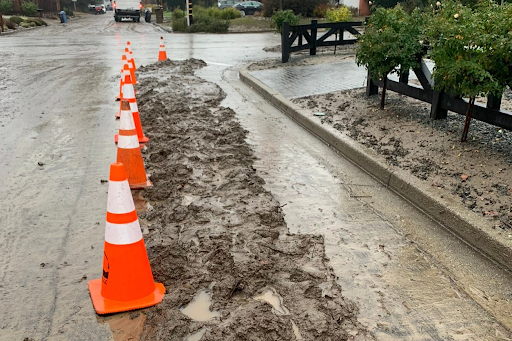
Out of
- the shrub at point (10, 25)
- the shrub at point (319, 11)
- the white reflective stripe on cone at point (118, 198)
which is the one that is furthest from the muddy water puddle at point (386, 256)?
the shrub at point (10, 25)

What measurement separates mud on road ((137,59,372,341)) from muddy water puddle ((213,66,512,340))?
0.55 ft

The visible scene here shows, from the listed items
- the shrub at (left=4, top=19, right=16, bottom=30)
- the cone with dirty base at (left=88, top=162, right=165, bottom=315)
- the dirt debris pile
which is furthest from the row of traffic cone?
the shrub at (left=4, top=19, right=16, bottom=30)

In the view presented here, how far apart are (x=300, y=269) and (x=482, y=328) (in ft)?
4.21

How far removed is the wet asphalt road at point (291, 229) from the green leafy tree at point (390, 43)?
1618 millimetres

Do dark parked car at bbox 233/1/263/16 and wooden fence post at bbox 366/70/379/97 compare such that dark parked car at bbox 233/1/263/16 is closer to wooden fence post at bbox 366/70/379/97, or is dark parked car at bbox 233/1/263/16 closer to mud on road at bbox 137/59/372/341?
wooden fence post at bbox 366/70/379/97

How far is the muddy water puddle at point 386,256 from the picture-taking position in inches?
124

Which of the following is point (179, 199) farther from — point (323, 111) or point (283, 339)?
point (323, 111)

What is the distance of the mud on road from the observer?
3025 mm

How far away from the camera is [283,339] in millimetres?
2896

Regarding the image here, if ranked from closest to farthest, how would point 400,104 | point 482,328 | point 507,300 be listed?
point 482,328, point 507,300, point 400,104

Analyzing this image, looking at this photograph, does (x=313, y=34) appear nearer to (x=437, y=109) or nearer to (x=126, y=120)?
(x=437, y=109)

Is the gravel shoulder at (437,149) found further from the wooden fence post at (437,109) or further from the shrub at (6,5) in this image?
the shrub at (6,5)

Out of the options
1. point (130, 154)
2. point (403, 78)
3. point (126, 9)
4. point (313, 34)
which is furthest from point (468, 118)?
point (126, 9)

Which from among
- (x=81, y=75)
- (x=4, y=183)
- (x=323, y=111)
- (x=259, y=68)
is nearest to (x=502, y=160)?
(x=323, y=111)
